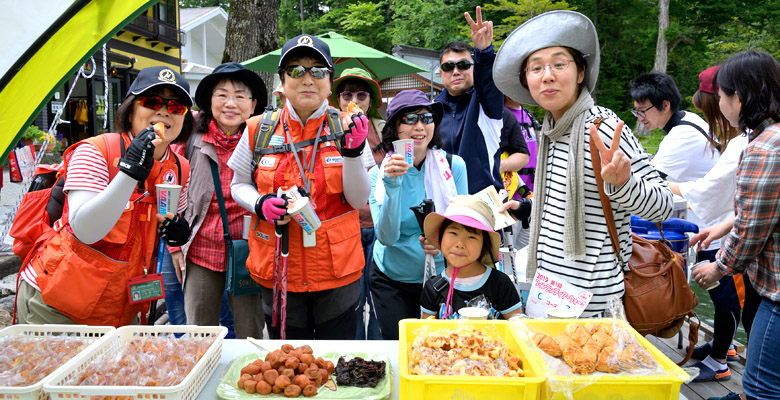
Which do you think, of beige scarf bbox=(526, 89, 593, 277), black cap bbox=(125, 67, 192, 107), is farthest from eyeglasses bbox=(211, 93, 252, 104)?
beige scarf bbox=(526, 89, 593, 277)

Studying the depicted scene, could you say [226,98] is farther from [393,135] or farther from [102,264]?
[102,264]

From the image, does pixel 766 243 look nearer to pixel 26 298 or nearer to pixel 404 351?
pixel 404 351

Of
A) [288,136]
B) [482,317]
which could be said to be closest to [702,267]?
[482,317]

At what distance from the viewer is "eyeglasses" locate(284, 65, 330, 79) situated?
246 cm

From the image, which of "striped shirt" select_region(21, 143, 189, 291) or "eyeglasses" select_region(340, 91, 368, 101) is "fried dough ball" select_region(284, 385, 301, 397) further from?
"eyeglasses" select_region(340, 91, 368, 101)

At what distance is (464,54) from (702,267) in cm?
222

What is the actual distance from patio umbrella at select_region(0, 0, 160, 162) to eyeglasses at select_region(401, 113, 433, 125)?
183 centimetres

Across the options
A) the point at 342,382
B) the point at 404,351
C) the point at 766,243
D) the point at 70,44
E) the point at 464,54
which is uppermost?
the point at 464,54

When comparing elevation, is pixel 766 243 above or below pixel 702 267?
above

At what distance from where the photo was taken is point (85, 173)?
2.10m

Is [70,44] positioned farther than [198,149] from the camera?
No

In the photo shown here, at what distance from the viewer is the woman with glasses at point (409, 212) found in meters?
2.83

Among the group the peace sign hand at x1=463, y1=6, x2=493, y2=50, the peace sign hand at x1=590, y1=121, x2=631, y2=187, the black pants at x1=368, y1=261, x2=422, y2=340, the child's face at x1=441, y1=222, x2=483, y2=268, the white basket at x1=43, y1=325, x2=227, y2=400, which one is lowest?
the black pants at x1=368, y1=261, x2=422, y2=340

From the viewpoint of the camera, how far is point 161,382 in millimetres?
1530
